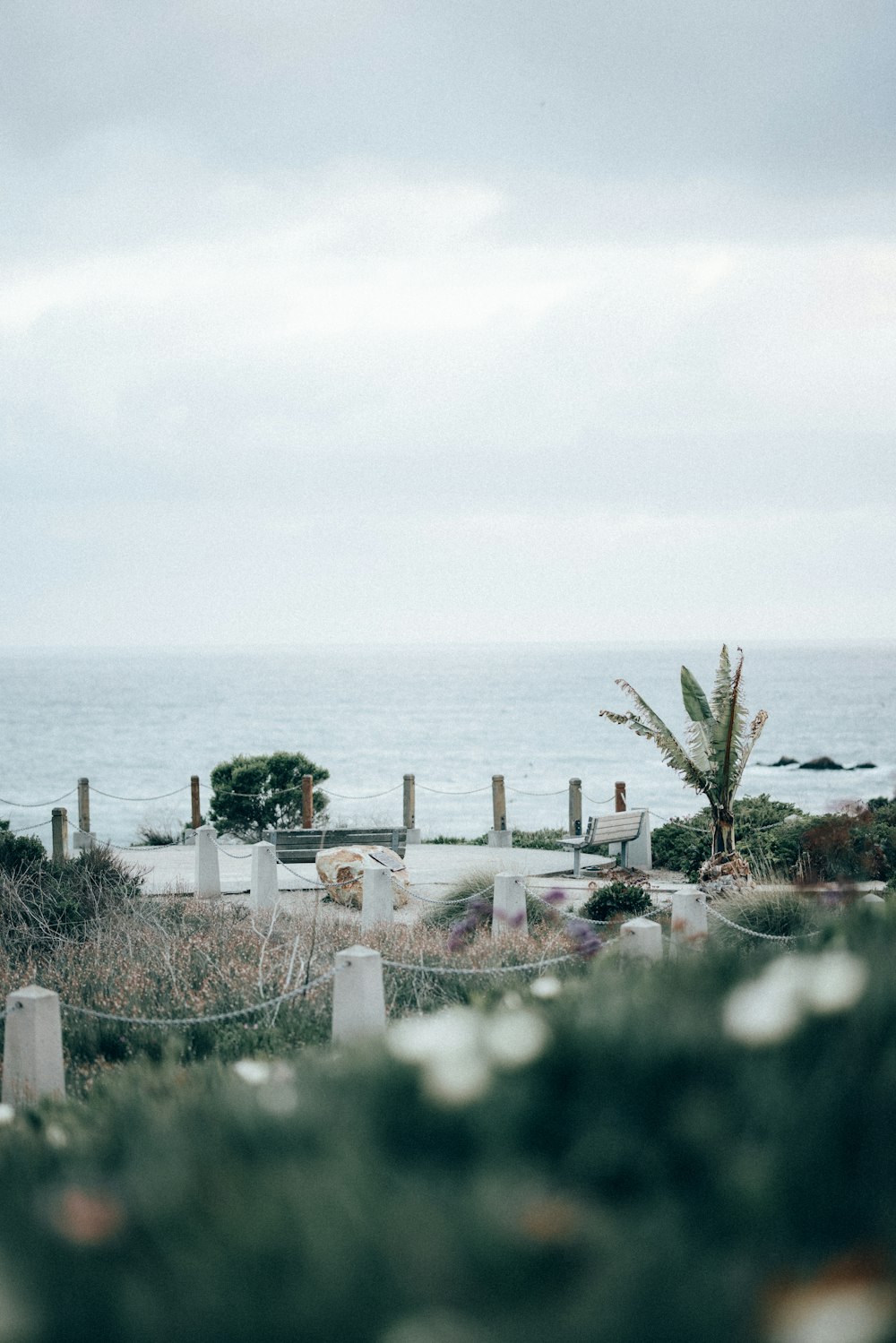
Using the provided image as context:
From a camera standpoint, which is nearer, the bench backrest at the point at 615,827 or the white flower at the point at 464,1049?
the white flower at the point at 464,1049

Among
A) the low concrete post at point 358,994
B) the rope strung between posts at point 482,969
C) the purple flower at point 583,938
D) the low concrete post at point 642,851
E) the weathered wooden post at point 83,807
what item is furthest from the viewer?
the weathered wooden post at point 83,807

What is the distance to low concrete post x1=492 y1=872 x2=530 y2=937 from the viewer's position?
9523mm

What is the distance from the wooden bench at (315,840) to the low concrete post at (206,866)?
106 cm

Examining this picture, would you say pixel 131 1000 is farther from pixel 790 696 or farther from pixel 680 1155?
pixel 790 696

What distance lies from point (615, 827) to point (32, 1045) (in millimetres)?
10223

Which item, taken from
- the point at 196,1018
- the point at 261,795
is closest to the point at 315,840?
the point at 261,795

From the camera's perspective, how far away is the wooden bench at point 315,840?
14.3 metres

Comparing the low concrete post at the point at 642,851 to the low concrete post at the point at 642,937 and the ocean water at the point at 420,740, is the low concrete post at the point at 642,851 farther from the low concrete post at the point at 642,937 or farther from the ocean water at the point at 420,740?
the low concrete post at the point at 642,937

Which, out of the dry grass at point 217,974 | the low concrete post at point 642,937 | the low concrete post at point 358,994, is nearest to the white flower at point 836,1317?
the dry grass at point 217,974

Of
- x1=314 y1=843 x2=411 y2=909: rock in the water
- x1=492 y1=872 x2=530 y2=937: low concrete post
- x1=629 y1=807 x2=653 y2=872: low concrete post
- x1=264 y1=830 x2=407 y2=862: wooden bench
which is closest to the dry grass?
x1=492 y1=872 x2=530 y2=937: low concrete post

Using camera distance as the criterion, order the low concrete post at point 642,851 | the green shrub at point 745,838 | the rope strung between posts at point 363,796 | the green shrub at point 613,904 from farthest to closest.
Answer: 1. the rope strung between posts at point 363,796
2. the low concrete post at point 642,851
3. the green shrub at point 745,838
4. the green shrub at point 613,904

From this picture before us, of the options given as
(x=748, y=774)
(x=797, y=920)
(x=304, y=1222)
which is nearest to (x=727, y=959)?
(x=304, y=1222)

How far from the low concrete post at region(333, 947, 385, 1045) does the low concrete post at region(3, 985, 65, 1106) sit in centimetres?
138

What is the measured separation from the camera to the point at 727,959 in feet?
12.1
